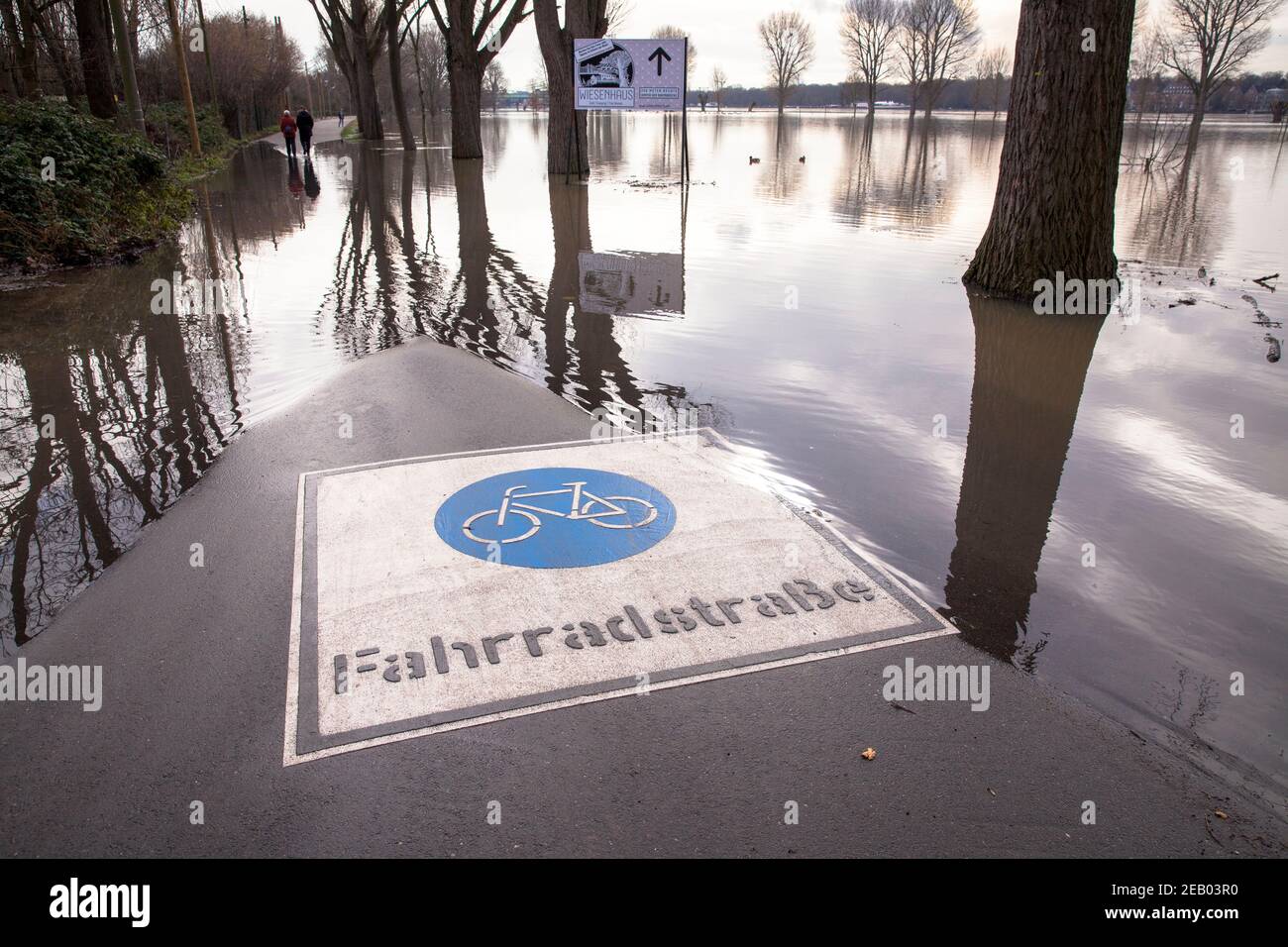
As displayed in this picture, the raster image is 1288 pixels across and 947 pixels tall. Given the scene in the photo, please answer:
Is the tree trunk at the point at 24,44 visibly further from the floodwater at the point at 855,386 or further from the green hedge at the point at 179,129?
the floodwater at the point at 855,386

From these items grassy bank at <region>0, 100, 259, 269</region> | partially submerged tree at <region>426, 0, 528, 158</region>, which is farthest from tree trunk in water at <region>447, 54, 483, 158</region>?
grassy bank at <region>0, 100, 259, 269</region>

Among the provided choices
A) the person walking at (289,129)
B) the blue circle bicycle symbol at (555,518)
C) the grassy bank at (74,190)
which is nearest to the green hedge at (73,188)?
the grassy bank at (74,190)

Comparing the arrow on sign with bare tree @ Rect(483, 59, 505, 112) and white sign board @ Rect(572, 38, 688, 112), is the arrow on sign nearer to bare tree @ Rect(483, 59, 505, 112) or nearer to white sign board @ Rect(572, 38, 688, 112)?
white sign board @ Rect(572, 38, 688, 112)

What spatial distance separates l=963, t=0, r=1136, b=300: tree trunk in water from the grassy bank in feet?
40.9

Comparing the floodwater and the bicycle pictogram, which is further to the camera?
the bicycle pictogram

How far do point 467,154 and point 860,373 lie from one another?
26.9m

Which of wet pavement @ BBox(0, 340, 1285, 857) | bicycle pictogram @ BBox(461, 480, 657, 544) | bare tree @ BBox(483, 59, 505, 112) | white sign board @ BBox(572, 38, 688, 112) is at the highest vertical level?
bare tree @ BBox(483, 59, 505, 112)

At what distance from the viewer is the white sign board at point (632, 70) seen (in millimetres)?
21156

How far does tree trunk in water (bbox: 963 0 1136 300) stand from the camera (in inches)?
399

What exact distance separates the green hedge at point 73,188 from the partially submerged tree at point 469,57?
16.3 meters

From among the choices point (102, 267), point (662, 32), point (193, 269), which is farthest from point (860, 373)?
point (662, 32)

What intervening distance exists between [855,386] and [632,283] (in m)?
4.80

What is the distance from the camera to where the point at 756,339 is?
30.2ft
